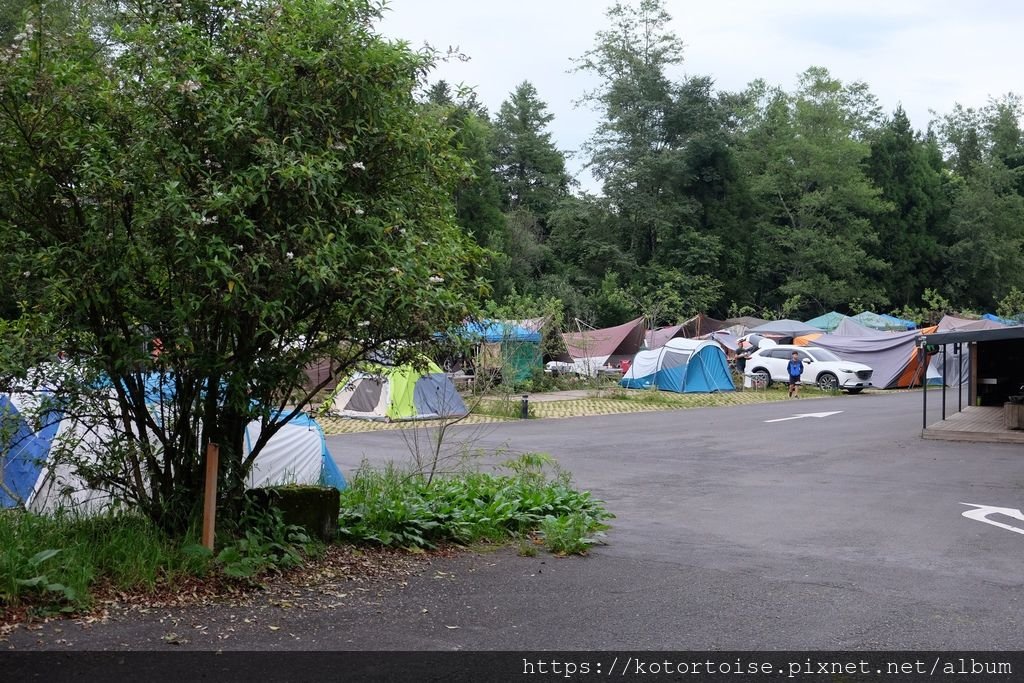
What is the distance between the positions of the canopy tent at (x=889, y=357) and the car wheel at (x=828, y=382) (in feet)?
8.17

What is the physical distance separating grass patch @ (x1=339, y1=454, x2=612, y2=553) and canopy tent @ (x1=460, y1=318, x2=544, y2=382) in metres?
8.87

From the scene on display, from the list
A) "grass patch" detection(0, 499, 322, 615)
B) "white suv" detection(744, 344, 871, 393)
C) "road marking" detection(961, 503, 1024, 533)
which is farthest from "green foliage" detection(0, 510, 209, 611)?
"white suv" detection(744, 344, 871, 393)

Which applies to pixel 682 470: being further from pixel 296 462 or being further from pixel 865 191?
pixel 865 191

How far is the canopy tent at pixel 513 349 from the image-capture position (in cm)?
2212

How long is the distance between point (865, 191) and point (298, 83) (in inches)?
2326

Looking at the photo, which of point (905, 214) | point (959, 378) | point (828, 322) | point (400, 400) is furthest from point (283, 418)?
point (905, 214)

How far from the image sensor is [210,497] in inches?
245

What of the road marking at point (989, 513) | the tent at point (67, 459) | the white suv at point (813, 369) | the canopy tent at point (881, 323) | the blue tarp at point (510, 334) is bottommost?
the road marking at point (989, 513)

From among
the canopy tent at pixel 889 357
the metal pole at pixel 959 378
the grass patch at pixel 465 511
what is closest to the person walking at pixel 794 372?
the metal pole at pixel 959 378

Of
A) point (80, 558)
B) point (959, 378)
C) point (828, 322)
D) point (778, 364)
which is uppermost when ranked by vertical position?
point (828, 322)

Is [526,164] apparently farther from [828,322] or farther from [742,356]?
[742,356]

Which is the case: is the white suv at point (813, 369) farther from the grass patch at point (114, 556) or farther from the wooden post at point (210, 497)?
the wooden post at point (210, 497)

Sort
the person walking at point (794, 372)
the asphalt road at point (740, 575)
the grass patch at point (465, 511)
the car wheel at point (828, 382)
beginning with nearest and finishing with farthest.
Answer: the asphalt road at point (740, 575), the grass patch at point (465, 511), the person walking at point (794, 372), the car wheel at point (828, 382)

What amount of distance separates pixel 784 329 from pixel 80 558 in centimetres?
4112
